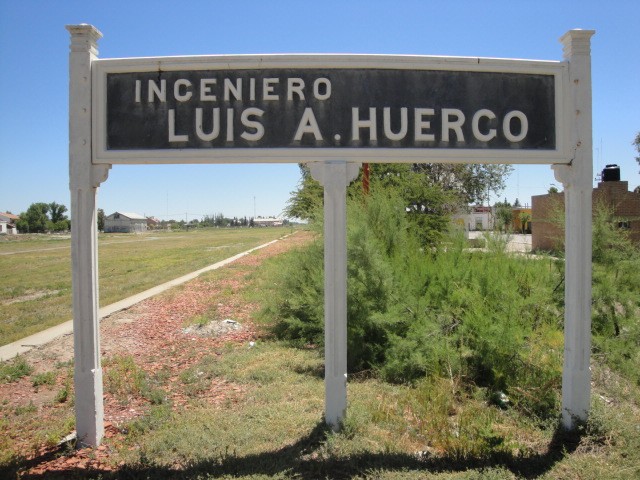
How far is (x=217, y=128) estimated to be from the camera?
4.52 meters

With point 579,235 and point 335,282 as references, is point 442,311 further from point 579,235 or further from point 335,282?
point 335,282

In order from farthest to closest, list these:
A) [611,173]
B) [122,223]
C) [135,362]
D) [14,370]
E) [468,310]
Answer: [122,223] < [611,173] < [135,362] < [14,370] < [468,310]

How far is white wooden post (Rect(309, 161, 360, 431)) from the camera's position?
451 cm

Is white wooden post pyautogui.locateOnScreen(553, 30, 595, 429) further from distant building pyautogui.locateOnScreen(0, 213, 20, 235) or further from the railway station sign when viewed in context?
distant building pyautogui.locateOnScreen(0, 213, 20, 235)

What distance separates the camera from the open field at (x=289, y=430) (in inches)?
157

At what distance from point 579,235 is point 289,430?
3.24 m

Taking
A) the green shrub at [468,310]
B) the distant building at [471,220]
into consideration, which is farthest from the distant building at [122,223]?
the green shrub at [468,310]

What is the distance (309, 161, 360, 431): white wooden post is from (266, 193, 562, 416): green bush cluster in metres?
1.45

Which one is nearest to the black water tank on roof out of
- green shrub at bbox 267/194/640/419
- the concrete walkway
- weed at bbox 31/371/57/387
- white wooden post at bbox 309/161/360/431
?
green shrub at bbox 267/194/640/419

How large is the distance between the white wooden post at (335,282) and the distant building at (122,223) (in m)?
139

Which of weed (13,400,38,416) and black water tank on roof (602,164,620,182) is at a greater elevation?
black water tank on roof (602,164,620,182)

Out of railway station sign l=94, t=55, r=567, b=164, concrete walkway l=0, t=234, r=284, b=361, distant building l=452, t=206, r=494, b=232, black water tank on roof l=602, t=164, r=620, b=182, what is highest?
black water tank on roof l=602, t=164, r=620, b=182

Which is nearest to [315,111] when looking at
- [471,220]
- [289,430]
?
[289,430]

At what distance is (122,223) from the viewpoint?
5645 inches
